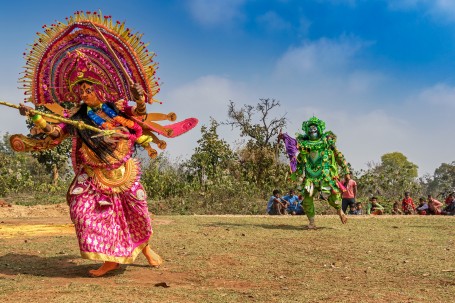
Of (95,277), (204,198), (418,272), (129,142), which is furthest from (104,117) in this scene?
(204,198)

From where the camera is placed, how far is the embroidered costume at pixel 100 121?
20.9 feet

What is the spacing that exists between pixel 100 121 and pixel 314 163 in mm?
5681

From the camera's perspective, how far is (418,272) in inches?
257

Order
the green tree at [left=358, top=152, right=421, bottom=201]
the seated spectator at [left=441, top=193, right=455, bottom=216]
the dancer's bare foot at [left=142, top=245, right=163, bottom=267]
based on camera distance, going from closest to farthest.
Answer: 1. the dancer's bare foot at [left=142, top=245, right=163, bottom=267]
2. the seated spectator at [left=441, top=193, right=455, bottom=216]
3. the green tree at [left=358, top=152, right=421, bottom=201]

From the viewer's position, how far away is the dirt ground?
17.1 ft

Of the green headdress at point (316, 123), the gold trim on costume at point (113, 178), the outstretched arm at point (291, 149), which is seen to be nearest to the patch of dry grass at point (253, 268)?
the gold trim on costume at point (113, 178)

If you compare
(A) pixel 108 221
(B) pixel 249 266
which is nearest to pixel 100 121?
(A) pixel 108 221

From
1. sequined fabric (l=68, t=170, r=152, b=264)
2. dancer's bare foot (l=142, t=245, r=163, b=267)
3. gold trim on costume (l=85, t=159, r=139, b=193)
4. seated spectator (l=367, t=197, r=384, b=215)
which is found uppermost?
seated spectator (l=367, t=197, r=384, b=215)

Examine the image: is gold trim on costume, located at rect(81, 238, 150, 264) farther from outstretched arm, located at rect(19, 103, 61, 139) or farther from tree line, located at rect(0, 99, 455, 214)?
tree line, located at rect(0, 99, 455, 214)

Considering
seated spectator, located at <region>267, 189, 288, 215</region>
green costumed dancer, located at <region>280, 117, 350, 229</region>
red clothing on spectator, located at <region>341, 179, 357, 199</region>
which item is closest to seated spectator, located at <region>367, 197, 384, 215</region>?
red clothing on spectator, located at <region>341, 179, 357, 199</region>

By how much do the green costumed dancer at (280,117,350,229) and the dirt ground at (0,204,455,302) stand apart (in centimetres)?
71

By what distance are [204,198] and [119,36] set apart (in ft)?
45.3

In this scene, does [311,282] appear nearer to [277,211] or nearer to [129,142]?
[129,142]

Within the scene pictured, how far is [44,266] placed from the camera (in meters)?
6.93
